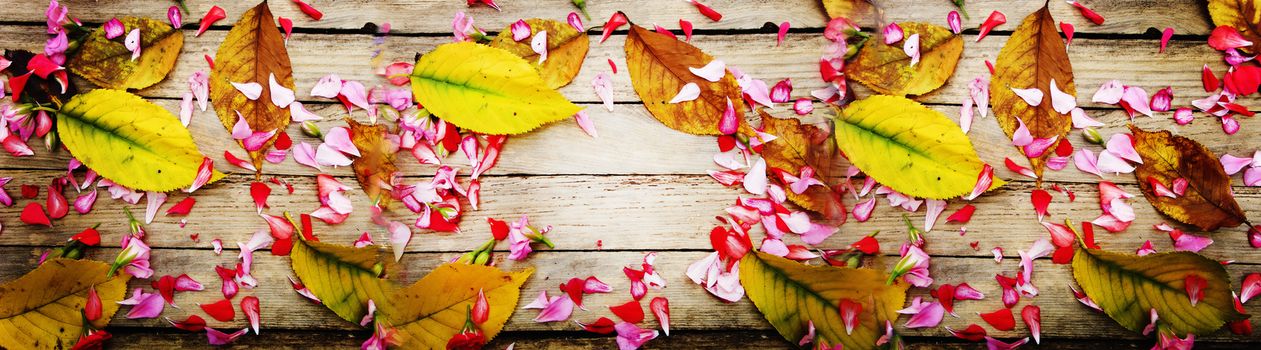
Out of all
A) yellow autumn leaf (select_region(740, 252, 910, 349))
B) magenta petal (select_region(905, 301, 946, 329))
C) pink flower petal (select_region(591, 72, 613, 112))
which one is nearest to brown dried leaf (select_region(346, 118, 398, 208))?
pink flower petal (select_region(591, 72, 613, 112))

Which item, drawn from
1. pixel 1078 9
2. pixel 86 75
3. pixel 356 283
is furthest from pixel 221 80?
pixel 1078 9

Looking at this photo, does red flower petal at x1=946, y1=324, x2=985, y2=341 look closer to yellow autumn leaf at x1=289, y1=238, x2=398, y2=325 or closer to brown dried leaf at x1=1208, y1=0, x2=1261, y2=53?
brown dried leaf at x1=1208, y1=0, x2=1261, y2=53

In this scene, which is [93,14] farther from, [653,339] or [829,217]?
[829,217]

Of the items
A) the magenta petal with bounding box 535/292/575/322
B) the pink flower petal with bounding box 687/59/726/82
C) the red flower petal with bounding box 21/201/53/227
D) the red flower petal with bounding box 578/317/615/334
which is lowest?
the red flower petal with bounding box 578/317/615/334

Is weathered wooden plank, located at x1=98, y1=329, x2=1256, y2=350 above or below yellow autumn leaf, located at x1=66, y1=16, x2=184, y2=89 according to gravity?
below
